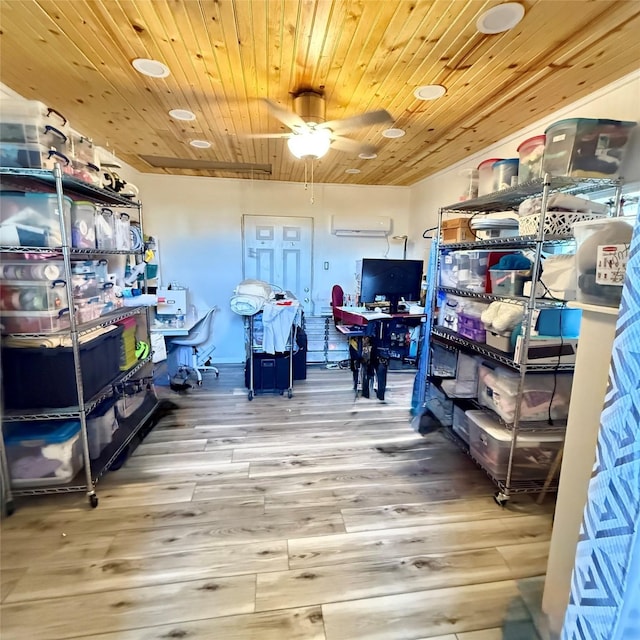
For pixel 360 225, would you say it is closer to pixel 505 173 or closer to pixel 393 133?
pixel 393 133

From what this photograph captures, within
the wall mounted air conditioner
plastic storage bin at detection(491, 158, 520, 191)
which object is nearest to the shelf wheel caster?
plastic storage bin at detection(491, 158, 520, 191)

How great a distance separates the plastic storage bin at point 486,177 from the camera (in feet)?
7.35

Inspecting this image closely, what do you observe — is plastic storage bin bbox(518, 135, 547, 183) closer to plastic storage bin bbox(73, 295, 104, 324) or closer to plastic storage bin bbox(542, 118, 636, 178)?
plastic storage bin bbox(542, 118, 636, 178)

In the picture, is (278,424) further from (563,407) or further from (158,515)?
(563,407)

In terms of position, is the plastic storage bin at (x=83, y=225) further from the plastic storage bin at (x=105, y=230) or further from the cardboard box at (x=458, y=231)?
the cardboard box at (x=458, y=231)

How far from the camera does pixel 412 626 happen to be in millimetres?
1320

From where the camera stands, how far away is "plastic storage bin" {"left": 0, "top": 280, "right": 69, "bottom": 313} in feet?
5.64

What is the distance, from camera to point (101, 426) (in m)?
2.23

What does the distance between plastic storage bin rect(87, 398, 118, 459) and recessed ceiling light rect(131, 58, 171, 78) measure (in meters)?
2.05

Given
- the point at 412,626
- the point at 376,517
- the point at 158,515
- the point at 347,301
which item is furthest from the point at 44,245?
the point at 347,301

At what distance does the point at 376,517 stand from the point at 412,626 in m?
0.57

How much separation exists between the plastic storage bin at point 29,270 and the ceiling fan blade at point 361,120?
1727 millimetres

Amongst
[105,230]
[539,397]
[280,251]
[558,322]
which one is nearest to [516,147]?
[558,322]

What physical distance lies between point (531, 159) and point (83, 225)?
256cm
